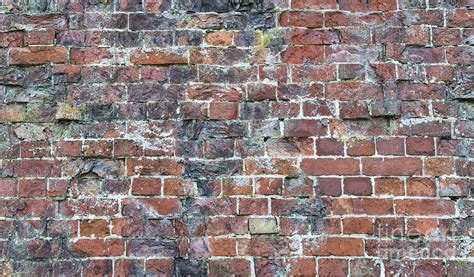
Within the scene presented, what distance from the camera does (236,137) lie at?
8.97ft

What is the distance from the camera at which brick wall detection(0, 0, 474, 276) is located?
8.64 ft

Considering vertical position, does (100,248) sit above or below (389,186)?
below

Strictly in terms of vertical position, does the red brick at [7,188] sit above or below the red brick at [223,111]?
below

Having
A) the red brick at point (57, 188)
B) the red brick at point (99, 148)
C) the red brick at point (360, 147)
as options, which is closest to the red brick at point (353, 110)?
the red brick at point (360, 147)

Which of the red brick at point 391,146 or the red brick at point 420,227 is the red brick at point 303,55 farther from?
the red brick at point 420,227

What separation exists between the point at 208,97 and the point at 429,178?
1.17m

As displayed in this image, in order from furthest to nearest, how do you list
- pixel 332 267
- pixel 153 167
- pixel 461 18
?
1. pixel 461 18
2. pixel 153 167
3. pixel 332 267

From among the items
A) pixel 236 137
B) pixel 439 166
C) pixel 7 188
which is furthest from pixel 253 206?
pixel 7 188

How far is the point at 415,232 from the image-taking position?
2629 mm

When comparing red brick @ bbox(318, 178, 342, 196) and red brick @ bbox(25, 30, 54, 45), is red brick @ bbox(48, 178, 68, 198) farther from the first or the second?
red brick @ bbox(318, 178, 342, 196)

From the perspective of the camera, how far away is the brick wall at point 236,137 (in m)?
2.63

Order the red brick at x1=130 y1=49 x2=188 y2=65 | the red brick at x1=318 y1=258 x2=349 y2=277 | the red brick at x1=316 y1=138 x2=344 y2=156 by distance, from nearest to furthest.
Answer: the red brick at x1=318 y1=258 x2=349 y2=277, the red brick at x1=316 y1=138 x2=344 y2=156, the red brick at x1=130 y1=49 x2=188 y2=65

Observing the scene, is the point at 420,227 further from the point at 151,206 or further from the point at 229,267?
the point at 151,206

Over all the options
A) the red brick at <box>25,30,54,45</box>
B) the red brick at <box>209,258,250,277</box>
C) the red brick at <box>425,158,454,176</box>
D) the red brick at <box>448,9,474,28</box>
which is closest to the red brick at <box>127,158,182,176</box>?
the red brick at <box>209,258,250,277</box>
